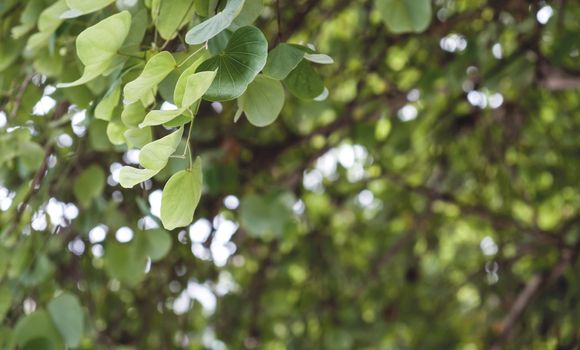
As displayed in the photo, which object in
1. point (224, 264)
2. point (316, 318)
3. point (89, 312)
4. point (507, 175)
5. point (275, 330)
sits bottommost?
point (275, 330)

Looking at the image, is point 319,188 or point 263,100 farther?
point 319,188

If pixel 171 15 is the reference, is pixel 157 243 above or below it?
below

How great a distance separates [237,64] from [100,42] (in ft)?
0.44

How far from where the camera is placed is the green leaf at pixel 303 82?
0.65 metres

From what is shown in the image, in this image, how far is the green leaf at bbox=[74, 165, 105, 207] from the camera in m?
1.07

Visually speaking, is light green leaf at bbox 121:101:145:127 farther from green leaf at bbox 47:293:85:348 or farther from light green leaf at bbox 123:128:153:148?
green leaf at bbox 47:293:85:348

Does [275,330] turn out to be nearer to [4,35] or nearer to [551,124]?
[551,124]

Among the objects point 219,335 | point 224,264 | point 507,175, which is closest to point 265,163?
point 224,264

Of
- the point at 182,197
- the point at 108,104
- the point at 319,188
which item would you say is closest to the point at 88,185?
the point at 108,104

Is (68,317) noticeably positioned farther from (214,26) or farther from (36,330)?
(214,26)

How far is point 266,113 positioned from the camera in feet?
2.09

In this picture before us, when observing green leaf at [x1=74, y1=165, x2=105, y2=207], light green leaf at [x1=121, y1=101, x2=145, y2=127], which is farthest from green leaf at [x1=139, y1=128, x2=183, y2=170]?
green leaf at [x1=74, y1=165, x2=105, y2=207]

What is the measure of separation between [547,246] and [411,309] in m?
0.43

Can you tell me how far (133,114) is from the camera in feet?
2.05
